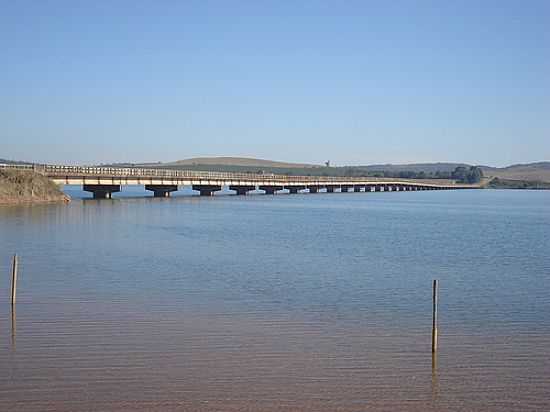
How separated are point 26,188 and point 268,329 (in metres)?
62.5

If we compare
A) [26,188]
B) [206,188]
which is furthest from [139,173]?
[26,188]

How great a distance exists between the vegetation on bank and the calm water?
123 ft

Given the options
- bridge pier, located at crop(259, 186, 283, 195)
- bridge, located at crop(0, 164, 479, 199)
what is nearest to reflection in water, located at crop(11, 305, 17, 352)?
bridge, located at crop(0, 164, 479, 199)

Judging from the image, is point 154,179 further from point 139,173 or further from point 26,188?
point 26,188

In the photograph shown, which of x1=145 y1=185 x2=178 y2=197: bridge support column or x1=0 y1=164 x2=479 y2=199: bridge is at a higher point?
x1=0 y1=164 x2=479 y2=199: bridge

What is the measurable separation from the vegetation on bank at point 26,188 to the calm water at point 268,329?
37404mm

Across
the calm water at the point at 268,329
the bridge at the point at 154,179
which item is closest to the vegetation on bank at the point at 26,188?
the bridge at the point at 154,179

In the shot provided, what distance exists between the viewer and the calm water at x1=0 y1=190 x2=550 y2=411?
1347cm

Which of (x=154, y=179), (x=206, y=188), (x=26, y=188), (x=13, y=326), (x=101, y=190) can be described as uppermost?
(x=154, y=179)

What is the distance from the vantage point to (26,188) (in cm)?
7588

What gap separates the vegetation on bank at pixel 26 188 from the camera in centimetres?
7356

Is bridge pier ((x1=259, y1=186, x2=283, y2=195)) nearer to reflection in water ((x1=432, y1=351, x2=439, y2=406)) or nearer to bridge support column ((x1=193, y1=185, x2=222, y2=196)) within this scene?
bridge support column ((x1=193, y1=185, x2=222, y2=196))

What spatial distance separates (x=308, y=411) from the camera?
41.1 feet

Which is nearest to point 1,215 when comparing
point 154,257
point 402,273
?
point 154,257
